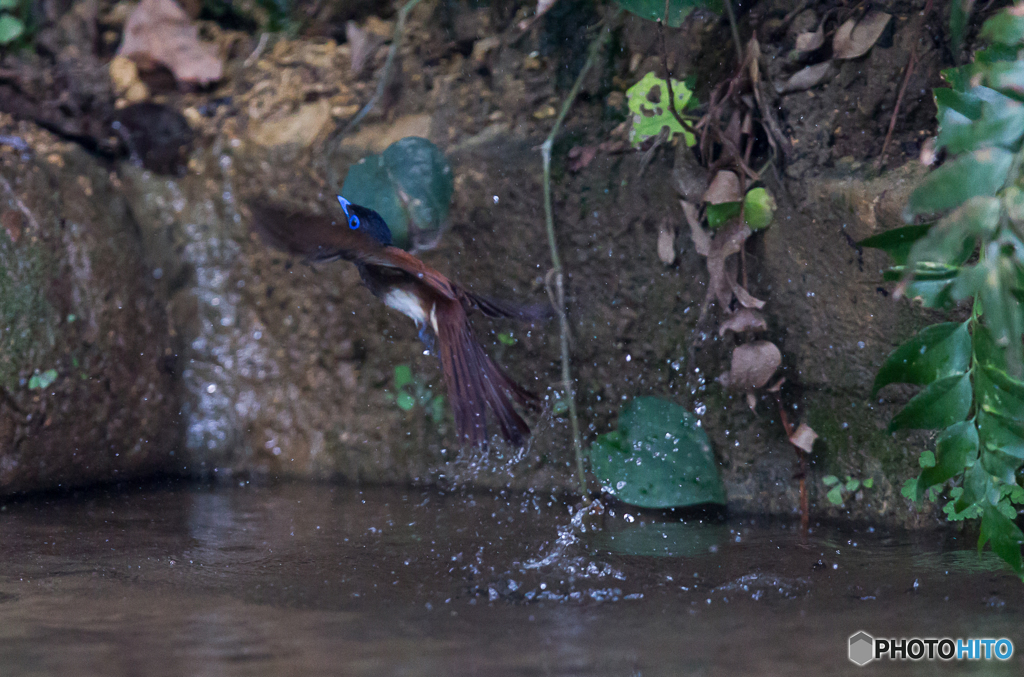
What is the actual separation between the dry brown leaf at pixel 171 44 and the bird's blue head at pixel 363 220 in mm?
1180

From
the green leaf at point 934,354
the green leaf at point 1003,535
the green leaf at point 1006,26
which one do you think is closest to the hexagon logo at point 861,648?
the green leaf at point 1003,535

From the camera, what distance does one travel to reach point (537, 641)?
116 cm

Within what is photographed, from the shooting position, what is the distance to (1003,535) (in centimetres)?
114

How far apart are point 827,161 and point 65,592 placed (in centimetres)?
176

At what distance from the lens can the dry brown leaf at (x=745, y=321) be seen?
1.90 m

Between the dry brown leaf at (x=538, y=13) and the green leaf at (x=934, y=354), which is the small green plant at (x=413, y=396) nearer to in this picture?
the dry brown leaf at (x=538, y=13)

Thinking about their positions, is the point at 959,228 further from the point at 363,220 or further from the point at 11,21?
the point at 11,21

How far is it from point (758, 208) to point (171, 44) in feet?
6.28

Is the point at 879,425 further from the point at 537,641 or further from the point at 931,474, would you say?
the point at 537,641

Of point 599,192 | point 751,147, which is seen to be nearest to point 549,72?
point 599,192

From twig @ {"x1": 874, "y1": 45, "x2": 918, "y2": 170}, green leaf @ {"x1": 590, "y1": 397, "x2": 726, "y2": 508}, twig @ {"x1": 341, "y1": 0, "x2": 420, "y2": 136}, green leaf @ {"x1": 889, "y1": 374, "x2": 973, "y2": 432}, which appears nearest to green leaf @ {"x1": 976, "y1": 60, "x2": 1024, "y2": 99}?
green leaf @ {"x1": 889, "y1": 374, "x2": 973, "y2": 432}

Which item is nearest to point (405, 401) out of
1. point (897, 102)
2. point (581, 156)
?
point (581, 156)

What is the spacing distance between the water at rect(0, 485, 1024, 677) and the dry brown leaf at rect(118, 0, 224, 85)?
1.40m

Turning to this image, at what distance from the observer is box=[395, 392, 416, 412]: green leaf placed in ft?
7.69
